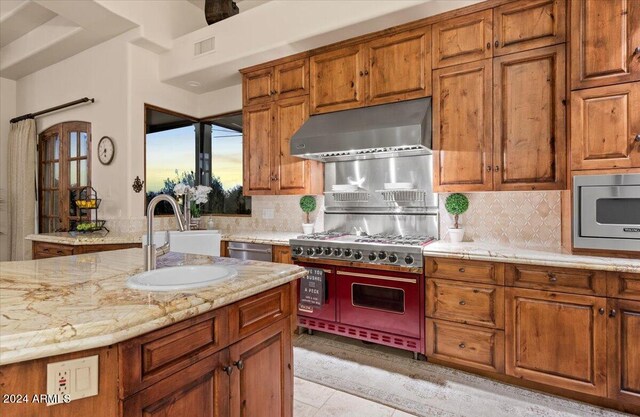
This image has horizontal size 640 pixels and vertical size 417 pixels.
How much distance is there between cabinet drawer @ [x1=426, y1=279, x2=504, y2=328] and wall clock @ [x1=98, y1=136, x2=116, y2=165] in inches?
146

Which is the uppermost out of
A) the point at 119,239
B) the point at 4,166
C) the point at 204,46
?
the point at 204,46

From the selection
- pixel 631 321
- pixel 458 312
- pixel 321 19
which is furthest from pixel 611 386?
pixel 321 19

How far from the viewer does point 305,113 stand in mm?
3328

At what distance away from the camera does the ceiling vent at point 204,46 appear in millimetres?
3533

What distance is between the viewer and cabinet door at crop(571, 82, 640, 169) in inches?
79.7

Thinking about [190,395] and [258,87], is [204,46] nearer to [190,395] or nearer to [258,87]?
[258,87]

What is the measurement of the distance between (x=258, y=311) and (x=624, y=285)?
6.95 feet

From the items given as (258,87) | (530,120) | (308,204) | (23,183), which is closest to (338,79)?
(258,87)

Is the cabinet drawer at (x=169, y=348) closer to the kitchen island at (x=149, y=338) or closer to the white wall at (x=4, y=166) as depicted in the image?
the kitchen island at (x=149, y=338)

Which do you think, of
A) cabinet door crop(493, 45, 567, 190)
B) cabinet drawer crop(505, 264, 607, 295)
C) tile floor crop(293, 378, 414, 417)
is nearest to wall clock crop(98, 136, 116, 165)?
tile floor crop(293, 378, 414, 417)

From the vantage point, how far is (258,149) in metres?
3.66

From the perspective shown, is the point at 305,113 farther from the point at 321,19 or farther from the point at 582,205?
the point at 582,205

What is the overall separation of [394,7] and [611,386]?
9.58 feet

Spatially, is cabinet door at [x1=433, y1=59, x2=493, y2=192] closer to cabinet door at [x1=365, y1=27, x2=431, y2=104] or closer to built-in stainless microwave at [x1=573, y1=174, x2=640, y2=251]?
cabinet door at [x1=365, y1=27, x2=431, y2=104]
